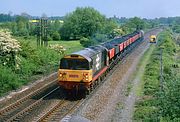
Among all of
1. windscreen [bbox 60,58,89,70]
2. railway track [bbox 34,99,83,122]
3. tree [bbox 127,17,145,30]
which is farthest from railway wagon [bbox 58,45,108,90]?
tree [bbox 127,17,145,30]

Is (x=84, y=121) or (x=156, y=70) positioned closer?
(x=84, y=121)

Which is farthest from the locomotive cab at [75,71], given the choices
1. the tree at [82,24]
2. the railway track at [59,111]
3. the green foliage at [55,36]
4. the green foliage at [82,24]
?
the green foliage at [55,36]

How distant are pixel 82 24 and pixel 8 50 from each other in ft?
194

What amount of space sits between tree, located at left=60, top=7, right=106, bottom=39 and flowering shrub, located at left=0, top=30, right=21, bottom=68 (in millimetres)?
55990

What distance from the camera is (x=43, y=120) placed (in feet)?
65.4

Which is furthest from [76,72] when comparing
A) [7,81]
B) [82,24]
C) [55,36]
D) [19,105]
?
[82,24]

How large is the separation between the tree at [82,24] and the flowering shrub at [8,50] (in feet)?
184

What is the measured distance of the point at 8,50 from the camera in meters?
30.4

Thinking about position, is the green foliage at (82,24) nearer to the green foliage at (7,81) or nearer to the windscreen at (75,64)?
the green foliage at (7,81)

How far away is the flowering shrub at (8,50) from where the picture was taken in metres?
30.2

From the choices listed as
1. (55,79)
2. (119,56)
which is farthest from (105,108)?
(119,56)

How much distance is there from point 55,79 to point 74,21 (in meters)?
57.4

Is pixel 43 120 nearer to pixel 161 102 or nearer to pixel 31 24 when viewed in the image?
pixel 161 102

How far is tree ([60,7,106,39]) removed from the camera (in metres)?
88.6
